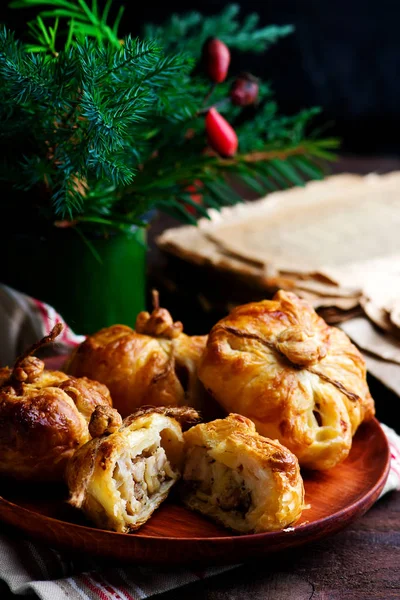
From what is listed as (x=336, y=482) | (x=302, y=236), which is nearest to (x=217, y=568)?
(x=336, y=482)

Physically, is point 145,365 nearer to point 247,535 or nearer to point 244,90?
point 247,535

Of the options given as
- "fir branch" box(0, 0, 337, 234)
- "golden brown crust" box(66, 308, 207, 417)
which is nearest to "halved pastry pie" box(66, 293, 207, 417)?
"golden brown crust" box(66, 308, 207, 417)

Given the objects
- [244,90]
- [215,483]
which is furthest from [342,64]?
[215,483]

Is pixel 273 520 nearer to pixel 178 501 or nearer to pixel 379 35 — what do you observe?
pixel 178 501

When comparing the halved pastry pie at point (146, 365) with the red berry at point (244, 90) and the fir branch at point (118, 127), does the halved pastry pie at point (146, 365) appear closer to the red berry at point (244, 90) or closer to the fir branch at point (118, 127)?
the fir branch at point (118, 127)

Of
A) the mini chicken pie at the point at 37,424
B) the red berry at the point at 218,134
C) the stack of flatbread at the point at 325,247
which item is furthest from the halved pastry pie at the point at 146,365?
the stack of flatbread at the point at 325,247

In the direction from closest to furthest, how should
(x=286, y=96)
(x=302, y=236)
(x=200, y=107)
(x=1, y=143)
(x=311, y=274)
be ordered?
(x=1, y=143) → (x=200, y=107) → (x=311, y=274) → (x=302, y=236) → (x=286, y=96)
